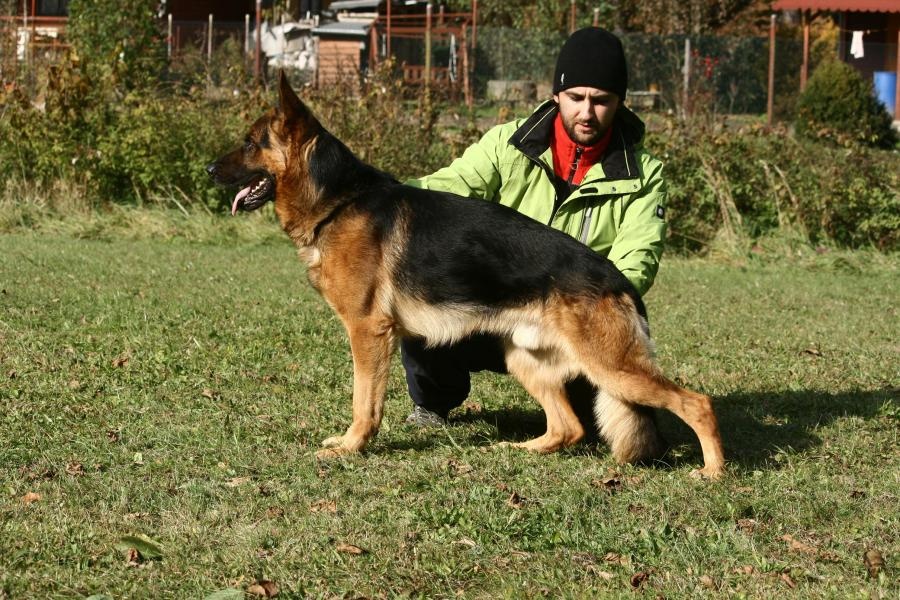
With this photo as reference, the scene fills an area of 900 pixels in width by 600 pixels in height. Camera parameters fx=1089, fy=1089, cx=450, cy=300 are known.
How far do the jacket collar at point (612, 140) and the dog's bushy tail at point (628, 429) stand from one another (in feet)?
4.19

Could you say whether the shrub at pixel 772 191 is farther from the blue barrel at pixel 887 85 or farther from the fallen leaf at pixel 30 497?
the blue barrel at pixel 887 85

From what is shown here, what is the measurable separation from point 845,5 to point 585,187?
27.1 meters

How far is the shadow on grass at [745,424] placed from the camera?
5676 millimetres

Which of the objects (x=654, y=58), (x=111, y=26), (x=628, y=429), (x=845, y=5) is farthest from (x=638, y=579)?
(x=845, y=5)

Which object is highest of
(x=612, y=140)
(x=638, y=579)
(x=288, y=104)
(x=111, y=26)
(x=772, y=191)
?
(x=111, y=26)

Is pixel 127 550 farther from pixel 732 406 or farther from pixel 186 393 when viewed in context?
pixel 732 406

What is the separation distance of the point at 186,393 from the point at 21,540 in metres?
2.29

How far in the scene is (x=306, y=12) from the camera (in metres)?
42.6

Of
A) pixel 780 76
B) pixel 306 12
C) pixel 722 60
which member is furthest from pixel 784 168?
pixel 306 12

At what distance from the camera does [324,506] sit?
462cm

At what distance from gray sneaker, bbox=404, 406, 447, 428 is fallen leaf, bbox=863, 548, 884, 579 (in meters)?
2.52

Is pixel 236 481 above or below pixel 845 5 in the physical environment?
below

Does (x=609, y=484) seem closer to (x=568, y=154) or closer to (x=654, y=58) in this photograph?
(x=568, y=154)

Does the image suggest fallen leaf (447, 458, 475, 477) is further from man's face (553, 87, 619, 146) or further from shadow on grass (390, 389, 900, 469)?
man's face (553, 87, 619, 146)
